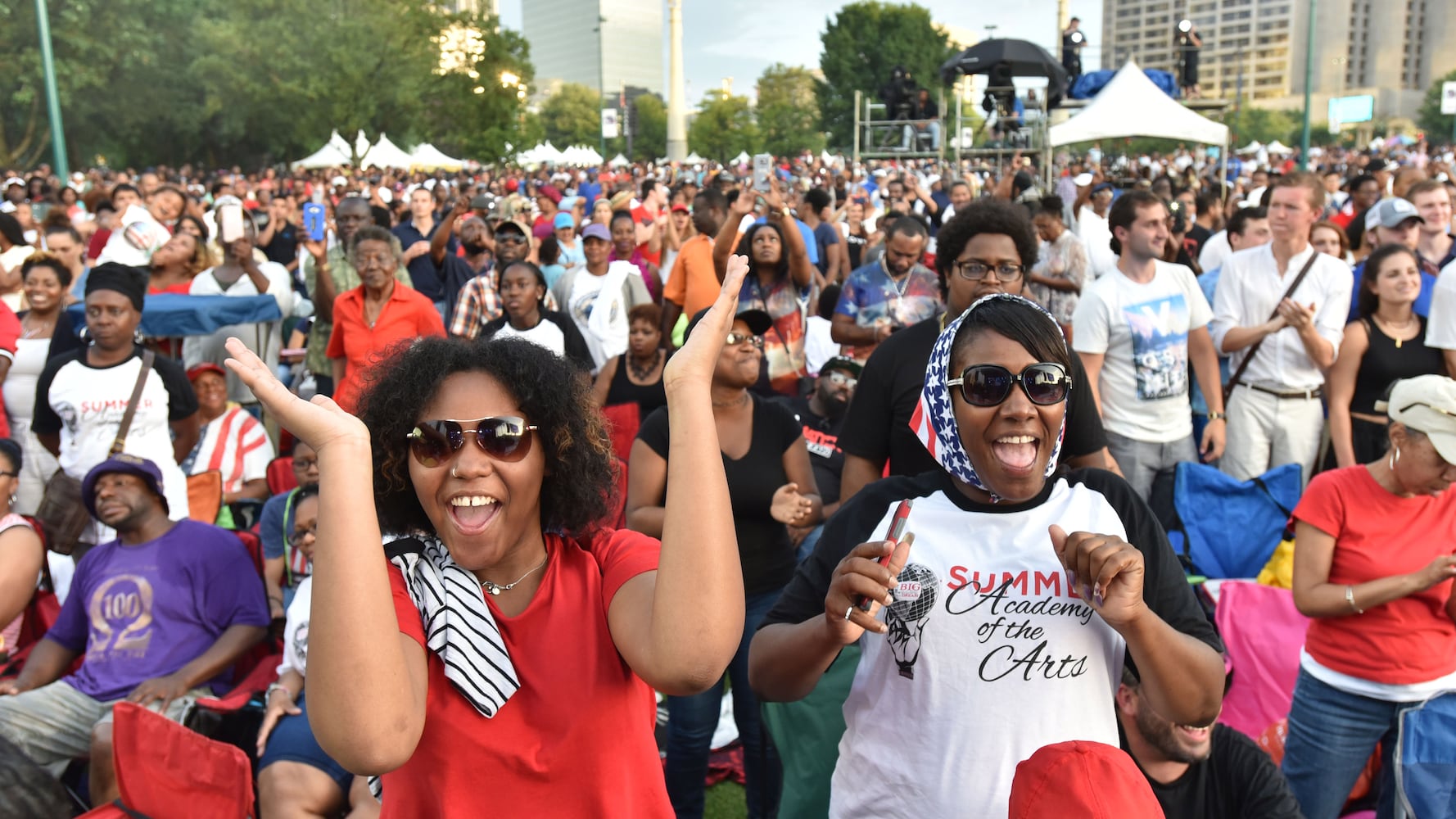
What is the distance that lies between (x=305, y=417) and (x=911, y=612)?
107 centimetres

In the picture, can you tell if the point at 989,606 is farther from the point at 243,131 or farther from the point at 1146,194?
the point at 243,131

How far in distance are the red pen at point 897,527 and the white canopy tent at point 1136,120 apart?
1367 cm

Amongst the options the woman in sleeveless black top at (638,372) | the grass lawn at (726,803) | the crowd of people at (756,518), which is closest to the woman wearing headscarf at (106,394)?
the crowd of people at (756,518)

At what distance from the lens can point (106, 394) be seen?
5.03m

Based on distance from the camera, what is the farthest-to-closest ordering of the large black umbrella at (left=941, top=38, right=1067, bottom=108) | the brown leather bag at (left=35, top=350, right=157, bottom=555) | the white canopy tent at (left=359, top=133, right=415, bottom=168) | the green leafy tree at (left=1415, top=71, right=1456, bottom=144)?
the green leafy tree at (left=1415, top=71, right=1456, bottom=144) < the white canopy tent at (left=359, top=133, right=415, bottom=168) < the large black umbrella at (left=941, top=38, right=1067, bottom=108) < the brown leather bag at (left=35, top=350, right=157, bottom=555)

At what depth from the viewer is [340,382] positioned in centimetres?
588

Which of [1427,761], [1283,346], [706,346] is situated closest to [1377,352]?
[1283,346]

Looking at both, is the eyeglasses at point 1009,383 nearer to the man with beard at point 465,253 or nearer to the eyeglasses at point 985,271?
the eyeglasses at point 985,271

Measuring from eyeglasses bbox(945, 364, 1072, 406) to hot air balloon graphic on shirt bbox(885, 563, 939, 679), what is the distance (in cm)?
32

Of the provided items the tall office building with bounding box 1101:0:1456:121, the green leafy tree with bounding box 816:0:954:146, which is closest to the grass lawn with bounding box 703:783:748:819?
the green leafy tree with bounding box 816:0:954:146

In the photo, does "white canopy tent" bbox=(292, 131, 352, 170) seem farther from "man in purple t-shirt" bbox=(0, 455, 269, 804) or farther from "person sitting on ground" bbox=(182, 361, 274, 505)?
"man in purple t-shirt" bbox=(0, 455, 269, 804)

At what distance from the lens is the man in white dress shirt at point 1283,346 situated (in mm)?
5312

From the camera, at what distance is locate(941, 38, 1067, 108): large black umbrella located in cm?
2173

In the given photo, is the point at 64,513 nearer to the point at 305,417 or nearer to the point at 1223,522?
the point at 305,417
